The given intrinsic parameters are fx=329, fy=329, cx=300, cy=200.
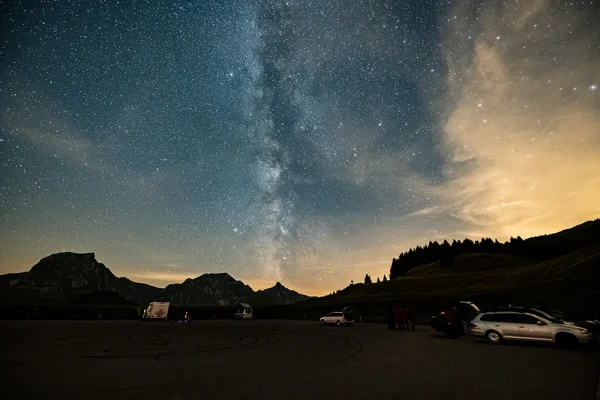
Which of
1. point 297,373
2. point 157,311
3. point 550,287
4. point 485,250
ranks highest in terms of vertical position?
point 485,250

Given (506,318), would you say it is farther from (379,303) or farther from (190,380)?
(379,303)

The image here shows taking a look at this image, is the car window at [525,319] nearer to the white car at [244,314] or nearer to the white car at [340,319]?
the white car at [340,319]

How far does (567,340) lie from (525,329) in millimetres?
1595

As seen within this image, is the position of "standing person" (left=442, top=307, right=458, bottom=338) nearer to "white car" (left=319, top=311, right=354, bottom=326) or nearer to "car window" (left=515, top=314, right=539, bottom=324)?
"car window" (left=515, top=314, right=539, bottom=324)

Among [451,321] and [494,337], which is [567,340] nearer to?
[494,337]

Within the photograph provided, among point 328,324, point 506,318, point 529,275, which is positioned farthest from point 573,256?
point 506,318

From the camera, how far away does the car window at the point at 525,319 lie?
15953 mm

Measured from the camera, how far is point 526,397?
6977mm

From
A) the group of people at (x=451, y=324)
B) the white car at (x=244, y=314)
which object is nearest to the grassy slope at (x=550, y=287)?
the white car at (x=244, y=314)

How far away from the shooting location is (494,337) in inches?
666

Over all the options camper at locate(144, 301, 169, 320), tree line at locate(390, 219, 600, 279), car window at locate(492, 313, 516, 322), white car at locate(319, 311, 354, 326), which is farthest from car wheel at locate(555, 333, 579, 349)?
tree line at locate(390, 219, 600, 279)

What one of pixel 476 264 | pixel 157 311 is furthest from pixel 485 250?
pixel 157 311

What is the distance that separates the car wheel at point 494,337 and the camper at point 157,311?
37619mm

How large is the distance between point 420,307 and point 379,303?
17.7 m
